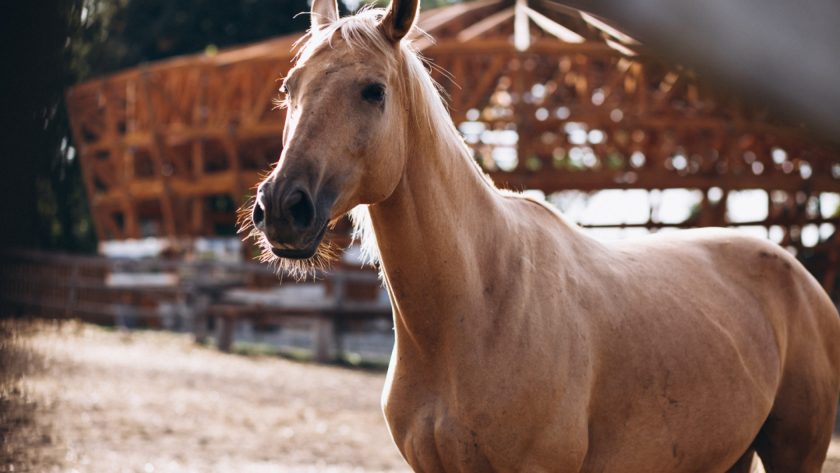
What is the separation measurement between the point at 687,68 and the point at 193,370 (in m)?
12.2

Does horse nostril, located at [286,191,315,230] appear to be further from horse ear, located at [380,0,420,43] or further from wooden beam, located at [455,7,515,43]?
wooden beam, located at [455,7,515,43]

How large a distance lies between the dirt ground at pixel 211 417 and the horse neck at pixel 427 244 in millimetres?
1036

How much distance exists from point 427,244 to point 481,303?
259mm

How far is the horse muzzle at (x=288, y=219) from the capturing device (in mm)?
2412

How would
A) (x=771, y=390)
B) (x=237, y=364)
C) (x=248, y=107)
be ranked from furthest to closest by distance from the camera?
(x=248, y=107), (x=237, y=364), (x=771, y=390)

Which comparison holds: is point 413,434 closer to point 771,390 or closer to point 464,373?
point 464,373

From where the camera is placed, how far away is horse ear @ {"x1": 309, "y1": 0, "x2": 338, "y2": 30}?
10.2 feet

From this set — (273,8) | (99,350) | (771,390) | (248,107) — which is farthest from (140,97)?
(771,390)

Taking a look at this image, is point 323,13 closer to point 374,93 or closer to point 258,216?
point 374,93

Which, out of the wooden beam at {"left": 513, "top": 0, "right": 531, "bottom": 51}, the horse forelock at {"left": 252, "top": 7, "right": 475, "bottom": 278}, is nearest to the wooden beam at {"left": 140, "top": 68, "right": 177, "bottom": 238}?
the wooden beam at {"left": 513, "top": 0, "right": 531, "bottom": 51}

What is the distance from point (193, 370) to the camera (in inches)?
490

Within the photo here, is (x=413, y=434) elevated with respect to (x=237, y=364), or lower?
elevated

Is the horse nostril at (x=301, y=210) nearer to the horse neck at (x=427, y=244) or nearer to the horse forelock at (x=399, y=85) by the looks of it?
the horse forelock at (x=399, y=85)

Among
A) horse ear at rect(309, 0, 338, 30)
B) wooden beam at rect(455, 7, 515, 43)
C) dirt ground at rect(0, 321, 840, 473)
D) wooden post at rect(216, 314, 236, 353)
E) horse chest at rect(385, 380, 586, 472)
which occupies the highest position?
wooden beam at rect(455, 7, 515, 43)
